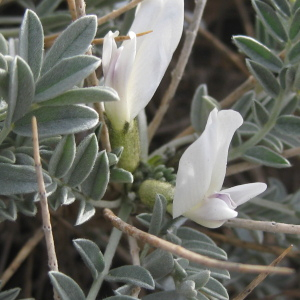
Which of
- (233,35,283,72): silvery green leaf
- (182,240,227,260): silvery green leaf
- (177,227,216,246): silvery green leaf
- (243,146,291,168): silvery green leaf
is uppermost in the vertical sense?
(233,35,283,72): silvery green leaf

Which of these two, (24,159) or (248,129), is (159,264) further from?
(248,129)

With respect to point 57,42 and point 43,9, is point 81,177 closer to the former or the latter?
point 57,42

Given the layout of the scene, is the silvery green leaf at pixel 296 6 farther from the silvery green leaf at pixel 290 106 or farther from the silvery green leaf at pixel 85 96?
the silvery green leaf at pixel 85 96

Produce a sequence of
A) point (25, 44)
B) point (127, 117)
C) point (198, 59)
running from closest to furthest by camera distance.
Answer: point (25, 44)
point (127, 117)
point (198, 59)

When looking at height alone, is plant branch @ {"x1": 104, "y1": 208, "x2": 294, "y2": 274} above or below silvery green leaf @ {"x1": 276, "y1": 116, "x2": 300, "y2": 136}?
below

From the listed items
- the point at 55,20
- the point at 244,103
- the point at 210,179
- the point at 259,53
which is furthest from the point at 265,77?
the point at 55,20

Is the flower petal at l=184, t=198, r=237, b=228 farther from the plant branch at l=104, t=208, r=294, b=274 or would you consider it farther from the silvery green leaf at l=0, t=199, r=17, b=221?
the silvery green leaf at l=0, t=199, r=17, b=221

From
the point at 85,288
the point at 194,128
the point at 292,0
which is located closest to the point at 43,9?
the point at 194,128

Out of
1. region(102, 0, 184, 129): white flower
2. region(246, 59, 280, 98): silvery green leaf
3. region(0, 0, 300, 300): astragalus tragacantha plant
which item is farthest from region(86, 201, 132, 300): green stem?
region(246, 59, 280, 98): silvery green leaf
